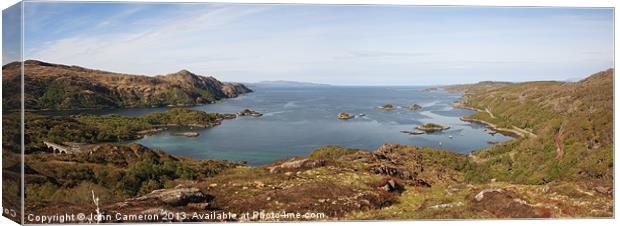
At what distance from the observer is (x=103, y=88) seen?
442 inches

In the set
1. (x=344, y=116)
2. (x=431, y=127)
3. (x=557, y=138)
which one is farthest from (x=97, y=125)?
(x=557, y=138)

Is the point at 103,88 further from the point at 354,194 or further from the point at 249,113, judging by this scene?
the point at 354,194

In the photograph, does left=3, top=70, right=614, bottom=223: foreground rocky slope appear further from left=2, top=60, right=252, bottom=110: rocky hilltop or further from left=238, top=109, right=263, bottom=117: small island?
left=238, top=109, right=263, bottom=117: small island

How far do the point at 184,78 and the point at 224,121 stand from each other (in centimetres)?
118

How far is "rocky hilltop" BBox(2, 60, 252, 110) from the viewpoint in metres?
10.3

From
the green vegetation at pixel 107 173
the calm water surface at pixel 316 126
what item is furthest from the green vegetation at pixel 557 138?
the green vegetation at pixel 107 173

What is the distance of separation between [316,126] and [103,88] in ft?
13.7

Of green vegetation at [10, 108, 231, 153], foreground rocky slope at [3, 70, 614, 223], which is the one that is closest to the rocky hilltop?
green vegetation at [10, 108, 231, 153]

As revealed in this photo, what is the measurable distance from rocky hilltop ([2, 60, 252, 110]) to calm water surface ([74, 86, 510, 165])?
0.28 metres

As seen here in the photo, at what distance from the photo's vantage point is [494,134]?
11.7m

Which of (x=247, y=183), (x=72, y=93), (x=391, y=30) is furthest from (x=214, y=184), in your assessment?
(x=391, y=30)

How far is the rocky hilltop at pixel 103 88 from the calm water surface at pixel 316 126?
280 mm

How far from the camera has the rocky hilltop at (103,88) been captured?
1027cm

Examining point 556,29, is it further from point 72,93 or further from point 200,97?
point 72,93
